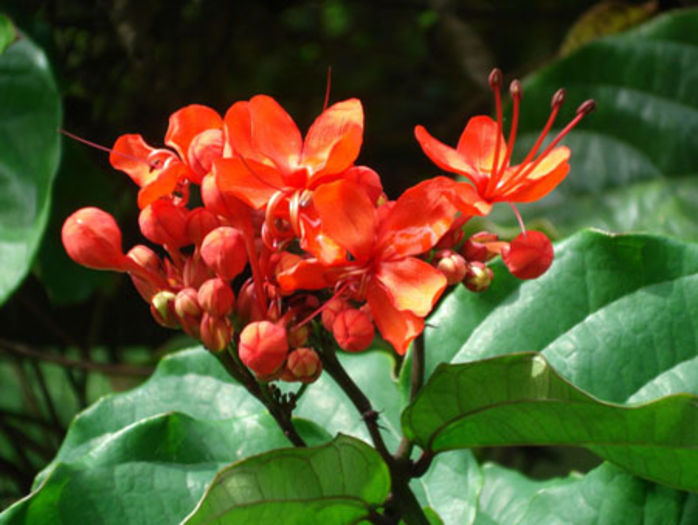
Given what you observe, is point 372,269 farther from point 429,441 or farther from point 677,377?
point 677,377

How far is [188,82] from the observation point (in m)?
1.64

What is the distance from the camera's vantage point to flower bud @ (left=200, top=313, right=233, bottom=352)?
2.05 ft

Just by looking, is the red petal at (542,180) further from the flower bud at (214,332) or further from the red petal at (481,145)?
the flower bud at (214,332)

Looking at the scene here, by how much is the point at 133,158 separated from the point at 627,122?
881 millimetres

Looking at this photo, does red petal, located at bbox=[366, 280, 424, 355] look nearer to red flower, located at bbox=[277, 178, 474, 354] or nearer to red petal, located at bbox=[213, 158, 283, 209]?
red flower, located at bbox=[277, 178, 474, 354]

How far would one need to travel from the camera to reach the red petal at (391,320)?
1.99ft

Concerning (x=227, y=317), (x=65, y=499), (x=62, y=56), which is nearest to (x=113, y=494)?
(x=65, y=499)

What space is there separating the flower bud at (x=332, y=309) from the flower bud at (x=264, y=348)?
0.15 ft

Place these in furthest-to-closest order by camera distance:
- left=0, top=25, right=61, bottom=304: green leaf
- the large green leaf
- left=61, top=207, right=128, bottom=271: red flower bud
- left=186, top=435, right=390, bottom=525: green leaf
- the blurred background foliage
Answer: the blurred background foliage
the large green leaf
left=0, top=25, right=61, bottom=304: green leaf
left=61, top=207, right=128, bottom=271: red flower bud
left=186, top=435, right=390, bottom=525: green leaf

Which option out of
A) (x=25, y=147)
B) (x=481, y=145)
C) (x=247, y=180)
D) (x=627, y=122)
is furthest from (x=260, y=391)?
(x=627, y=122)

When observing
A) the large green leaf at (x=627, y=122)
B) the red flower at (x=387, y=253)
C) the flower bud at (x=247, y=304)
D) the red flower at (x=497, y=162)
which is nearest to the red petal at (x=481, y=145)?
the red flower at (x=497, y=162)

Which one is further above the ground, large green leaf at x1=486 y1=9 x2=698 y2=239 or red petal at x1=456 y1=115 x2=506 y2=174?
red petal at x1=456 y1=115 x2=506 y2=174

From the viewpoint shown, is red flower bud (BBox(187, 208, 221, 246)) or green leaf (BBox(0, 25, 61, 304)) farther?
green leaf (BBox(0, 25, 61, 304))

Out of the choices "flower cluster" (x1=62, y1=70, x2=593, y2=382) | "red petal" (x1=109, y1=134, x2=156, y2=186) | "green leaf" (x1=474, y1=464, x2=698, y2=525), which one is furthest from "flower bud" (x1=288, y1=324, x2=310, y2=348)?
"green leaf" (x1=474, y1=464, x2=698, y2=525)
